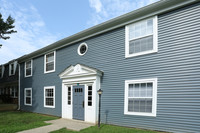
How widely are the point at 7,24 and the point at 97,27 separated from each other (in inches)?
377

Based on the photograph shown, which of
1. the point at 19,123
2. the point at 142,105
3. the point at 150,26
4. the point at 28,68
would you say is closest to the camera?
the point at 142,105

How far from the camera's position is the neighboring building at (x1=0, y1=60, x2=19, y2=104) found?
17422 millimetres

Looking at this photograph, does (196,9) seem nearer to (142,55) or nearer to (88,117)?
(142,55)

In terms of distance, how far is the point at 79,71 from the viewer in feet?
25.3

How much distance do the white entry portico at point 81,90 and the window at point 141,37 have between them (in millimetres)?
2142

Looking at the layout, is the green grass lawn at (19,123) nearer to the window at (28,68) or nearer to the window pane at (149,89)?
the window at (28,68)

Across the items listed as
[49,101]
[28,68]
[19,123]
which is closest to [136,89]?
[19,123]

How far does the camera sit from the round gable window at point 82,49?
8.16m

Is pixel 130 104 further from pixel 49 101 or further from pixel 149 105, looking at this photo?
pixel 49 101

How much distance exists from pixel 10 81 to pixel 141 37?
18.9m

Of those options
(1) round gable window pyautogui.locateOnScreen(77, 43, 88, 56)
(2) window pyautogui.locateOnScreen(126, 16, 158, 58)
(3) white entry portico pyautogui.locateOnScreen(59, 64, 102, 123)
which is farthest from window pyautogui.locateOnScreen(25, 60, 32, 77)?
(2) window pyautogui.locateOnScreen(126, 16, 158, 58)

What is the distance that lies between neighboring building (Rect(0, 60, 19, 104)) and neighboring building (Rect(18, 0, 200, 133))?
38.9 ft

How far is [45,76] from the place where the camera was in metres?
10.6

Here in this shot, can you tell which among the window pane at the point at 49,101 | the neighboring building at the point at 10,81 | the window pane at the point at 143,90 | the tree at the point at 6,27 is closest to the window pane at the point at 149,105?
the window pane at the point at 143,90
